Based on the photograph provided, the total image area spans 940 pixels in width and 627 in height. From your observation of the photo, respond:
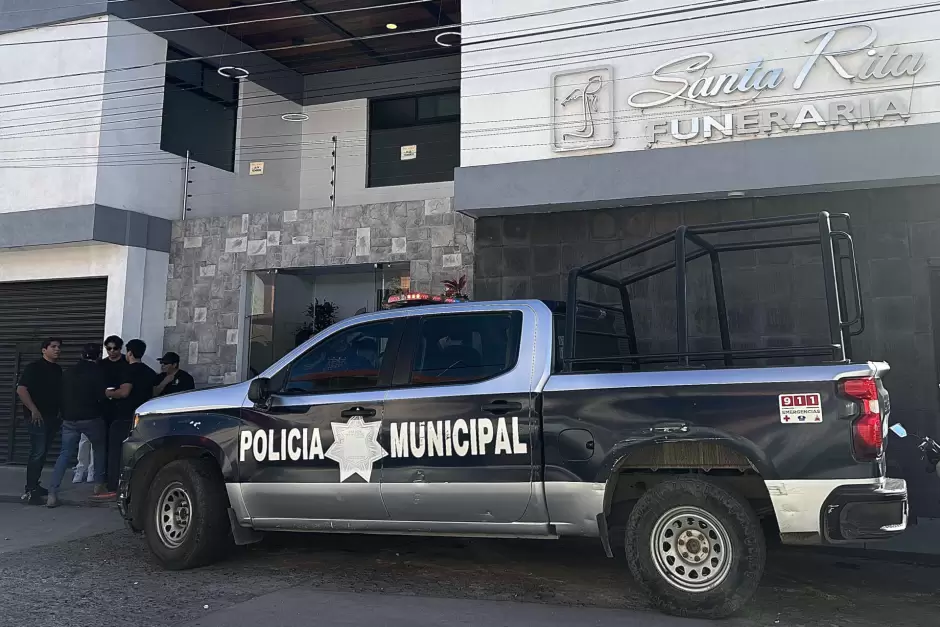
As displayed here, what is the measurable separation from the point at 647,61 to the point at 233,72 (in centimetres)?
861

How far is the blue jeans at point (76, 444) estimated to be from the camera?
30.8ft

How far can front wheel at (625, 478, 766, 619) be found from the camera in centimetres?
465

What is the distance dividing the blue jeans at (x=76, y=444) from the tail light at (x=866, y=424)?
346 inches

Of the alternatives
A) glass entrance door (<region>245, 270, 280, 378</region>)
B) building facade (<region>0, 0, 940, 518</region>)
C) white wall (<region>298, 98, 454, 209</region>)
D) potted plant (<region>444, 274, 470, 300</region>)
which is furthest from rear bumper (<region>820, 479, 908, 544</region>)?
white wall (<region>298, 98, 454, 209</region>)

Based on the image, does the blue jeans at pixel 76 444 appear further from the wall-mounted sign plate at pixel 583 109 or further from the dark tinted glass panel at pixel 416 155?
the dark tinted glass panel at pixel 416 155

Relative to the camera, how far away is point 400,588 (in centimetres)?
559

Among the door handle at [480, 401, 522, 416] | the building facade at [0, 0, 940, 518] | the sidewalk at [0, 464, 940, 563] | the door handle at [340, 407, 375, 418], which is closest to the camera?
the door handle at [480, 401, 522, 416]

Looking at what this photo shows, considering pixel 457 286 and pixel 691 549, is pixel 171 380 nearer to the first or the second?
pixel 457 286

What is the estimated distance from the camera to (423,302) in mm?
6309

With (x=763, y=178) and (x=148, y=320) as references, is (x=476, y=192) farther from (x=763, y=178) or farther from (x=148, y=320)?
(x=148, y=320)

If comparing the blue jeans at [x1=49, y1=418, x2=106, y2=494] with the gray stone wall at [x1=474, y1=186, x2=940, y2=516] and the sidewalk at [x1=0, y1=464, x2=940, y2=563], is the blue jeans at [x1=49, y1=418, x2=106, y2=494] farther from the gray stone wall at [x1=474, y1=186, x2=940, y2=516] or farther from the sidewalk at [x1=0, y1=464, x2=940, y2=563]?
the gray stone wall at [x1=474, y1=186, x2=940, y2=516]

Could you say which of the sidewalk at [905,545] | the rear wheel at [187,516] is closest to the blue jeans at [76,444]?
the sidewalk at [905,545]

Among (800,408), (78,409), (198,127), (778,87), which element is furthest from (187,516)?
(198,127)

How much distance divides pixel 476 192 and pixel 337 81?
733 centimetres
